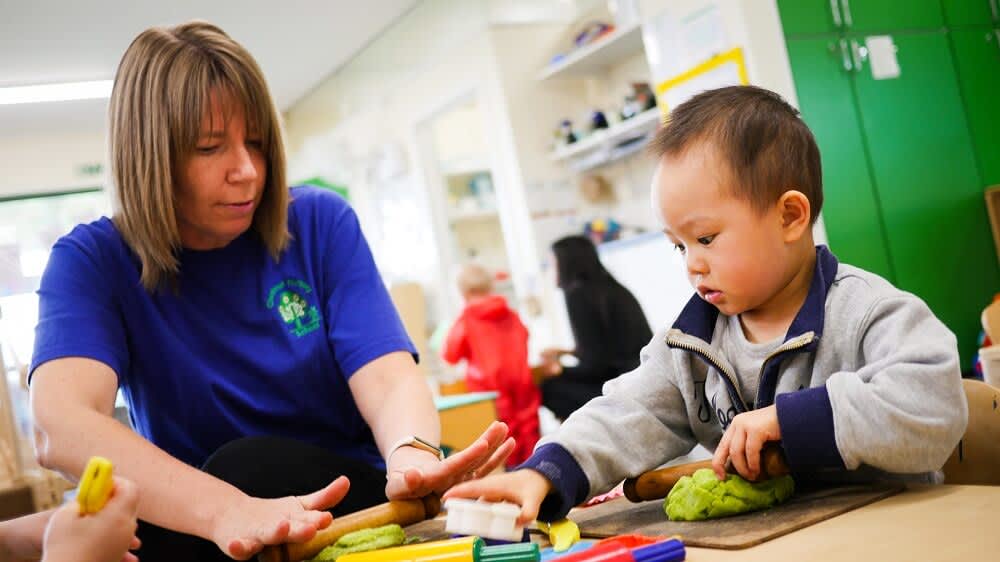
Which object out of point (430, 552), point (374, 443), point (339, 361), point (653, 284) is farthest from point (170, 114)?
point (653, 284)

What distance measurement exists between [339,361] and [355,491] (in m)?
0.20

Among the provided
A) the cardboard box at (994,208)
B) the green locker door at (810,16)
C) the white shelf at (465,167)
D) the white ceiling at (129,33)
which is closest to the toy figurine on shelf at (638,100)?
the green locker door at (810,16)

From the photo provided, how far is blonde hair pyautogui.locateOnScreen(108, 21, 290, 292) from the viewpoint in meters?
1.23

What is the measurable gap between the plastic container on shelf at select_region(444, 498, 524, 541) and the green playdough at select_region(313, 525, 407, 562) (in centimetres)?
10

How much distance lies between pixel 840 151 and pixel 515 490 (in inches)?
145

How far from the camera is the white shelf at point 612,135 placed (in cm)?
509

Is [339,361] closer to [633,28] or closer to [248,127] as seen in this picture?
[248,127]

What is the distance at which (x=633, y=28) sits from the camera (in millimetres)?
5090

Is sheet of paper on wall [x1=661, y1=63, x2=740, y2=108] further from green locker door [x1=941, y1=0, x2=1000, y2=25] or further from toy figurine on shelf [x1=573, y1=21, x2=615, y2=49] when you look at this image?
green locker door [x1=941, y1=0, x2=1000, y2=25]

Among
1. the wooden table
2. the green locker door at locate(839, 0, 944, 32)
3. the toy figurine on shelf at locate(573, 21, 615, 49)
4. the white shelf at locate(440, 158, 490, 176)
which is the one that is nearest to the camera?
the wooden table

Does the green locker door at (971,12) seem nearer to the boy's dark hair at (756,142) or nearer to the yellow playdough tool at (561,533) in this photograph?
the boy's dark hair at (756,142)

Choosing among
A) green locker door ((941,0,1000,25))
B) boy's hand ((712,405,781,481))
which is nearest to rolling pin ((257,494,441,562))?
boy's hand ((712,405,781,481))

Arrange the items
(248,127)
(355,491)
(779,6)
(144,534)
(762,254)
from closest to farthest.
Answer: (762,254) → (144,534) → (355,491) → (248,127) → (779,6)

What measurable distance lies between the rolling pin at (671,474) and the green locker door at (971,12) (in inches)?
174
